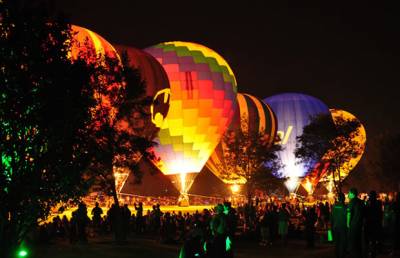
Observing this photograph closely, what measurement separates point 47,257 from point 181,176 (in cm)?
3098

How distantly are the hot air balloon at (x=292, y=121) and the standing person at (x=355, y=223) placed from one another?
5080cm

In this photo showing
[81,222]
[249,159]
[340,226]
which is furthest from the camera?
[249,159]

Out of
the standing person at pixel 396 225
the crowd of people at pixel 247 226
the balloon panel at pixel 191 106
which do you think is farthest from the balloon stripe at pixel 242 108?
the standing person at pixel 396 225

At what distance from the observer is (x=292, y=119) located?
63781 millimetres

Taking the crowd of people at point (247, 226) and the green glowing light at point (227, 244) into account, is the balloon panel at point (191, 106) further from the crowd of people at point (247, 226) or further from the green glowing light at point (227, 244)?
the green glowing light at point (227, 244)

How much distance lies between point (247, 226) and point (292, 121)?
3506 cm

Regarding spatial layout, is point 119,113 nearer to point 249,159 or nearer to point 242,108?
point 249,159

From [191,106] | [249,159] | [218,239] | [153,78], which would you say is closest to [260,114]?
[191,106]

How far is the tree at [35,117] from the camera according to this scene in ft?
36.6

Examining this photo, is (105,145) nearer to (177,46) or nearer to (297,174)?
(177,46)

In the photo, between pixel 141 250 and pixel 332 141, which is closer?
pixel 141 250

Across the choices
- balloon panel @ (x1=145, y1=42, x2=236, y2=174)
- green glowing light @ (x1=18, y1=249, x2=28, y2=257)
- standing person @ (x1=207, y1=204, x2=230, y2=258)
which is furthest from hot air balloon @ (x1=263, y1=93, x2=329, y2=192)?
standing person @ (x1=207, y1=204, x2=230, y2=258)

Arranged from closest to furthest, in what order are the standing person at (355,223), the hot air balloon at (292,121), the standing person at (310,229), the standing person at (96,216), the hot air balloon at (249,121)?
the standing person at (355,223)
the standing person at (310,229)
the standing person at (96,216)
the hot air balloon at (249,121)
the hot air balloon at (292,121)

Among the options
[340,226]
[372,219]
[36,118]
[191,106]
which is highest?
[191,106]
